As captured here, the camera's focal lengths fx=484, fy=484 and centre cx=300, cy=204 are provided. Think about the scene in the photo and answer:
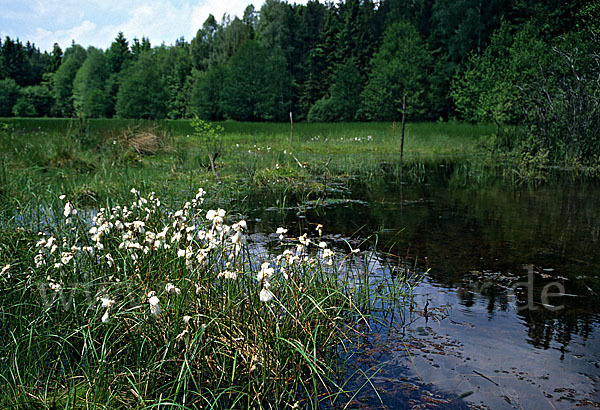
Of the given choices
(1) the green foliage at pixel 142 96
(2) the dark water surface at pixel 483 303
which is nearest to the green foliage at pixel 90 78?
(1) the green foliage at pixel 142 96

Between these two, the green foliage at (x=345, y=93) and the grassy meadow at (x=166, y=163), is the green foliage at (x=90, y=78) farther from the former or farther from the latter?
the grassy meadow at (x=166, y=163)

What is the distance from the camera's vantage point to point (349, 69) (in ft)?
169

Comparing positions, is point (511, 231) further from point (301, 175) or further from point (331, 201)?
point (301, 175)

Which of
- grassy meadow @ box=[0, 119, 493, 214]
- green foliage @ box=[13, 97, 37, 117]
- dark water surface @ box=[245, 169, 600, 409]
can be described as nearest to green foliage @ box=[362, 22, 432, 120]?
grassy meadow @ box=[0, 119, 493, 214]

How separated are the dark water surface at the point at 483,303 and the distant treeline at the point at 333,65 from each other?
36.4ft

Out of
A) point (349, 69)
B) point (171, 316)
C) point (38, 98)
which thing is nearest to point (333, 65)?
point (349, 69)

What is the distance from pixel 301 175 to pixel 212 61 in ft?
210

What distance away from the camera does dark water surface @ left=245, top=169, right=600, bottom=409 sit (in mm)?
3098

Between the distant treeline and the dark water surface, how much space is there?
36.4 ft

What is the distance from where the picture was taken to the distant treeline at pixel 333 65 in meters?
34.8

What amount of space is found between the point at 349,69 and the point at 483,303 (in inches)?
1952

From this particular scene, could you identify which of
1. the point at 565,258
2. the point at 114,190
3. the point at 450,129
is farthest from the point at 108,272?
the point at 450,129

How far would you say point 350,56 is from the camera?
5572 centimetres

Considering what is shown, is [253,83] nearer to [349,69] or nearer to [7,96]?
[349,69]
